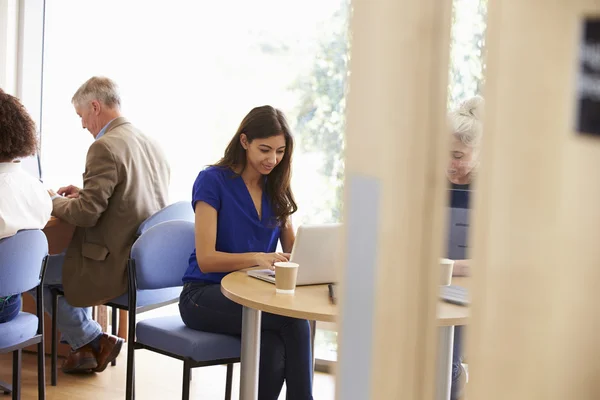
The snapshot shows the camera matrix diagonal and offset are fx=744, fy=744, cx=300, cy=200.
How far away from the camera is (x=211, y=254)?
2434 mm

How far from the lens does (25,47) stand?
4258 millimetres

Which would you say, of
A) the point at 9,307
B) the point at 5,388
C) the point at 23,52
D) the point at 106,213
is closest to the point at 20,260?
the point at 9,307

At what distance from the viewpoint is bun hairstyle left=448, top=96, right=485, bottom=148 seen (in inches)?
69.9

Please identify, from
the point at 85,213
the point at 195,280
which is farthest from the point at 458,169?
the point at 85,213

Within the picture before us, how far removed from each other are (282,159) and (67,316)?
4.48ft

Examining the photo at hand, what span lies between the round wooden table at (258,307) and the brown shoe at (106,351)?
4.77ft

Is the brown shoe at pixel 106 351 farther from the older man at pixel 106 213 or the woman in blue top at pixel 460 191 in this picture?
the woman in blue top at pixel 460 191

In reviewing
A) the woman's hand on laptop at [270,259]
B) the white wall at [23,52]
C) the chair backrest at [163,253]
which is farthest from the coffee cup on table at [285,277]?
the white wall at [23,52]

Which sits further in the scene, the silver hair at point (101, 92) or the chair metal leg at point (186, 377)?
the silver hair at point (101, 92)

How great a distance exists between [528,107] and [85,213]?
2921 millimetres

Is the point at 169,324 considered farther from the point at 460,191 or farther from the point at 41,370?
the point at 460,191

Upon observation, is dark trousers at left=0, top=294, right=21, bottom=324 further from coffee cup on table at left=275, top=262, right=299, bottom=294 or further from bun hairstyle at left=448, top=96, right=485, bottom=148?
bun hairstyle at left=448, top=96, right=485, bottom=148

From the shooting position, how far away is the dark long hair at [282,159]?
8.43 ft

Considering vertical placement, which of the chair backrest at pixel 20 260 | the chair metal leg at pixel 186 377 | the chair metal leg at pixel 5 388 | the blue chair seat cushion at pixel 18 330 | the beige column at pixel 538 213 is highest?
the beige column at pixel 538 213
